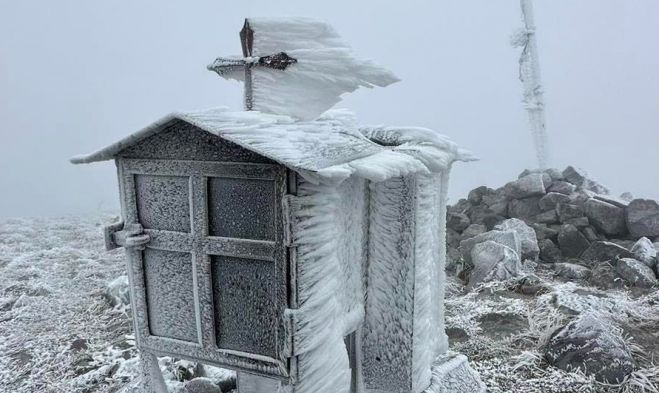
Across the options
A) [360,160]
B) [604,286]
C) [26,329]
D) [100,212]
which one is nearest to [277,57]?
[360,160]

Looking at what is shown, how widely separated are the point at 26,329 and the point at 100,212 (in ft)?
24.9

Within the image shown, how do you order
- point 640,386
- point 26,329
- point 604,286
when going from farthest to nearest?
point 604,286 → point 26,329 → point 640,386

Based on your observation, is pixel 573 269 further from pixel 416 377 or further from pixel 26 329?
pixel 26 329

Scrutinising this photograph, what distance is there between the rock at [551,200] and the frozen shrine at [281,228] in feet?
18.9

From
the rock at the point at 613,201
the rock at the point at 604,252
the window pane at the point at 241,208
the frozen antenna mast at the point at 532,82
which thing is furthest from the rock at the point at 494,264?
the window pane at the point at 241,208

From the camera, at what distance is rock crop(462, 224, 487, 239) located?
8172 mm

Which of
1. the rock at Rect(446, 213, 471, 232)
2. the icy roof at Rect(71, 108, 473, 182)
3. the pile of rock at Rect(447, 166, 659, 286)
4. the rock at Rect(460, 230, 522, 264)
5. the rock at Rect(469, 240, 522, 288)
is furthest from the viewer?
the rock at Rect(446, 213, 471, 232)

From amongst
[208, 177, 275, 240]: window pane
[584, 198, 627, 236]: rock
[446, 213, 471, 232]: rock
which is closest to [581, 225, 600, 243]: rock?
[584, 198, 627, 236]: rock

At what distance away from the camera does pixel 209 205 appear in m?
2.61

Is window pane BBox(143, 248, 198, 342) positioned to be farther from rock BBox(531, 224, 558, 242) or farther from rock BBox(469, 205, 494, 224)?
rock BBox(469, 205, 494, 224)

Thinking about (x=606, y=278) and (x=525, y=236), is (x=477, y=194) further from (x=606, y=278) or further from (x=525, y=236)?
(x=606, y=278)

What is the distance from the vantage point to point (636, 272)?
6543 mm

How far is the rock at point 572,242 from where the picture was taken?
7676 mm

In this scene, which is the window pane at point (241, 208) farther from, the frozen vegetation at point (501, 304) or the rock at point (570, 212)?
the rock at point (570, 212)
